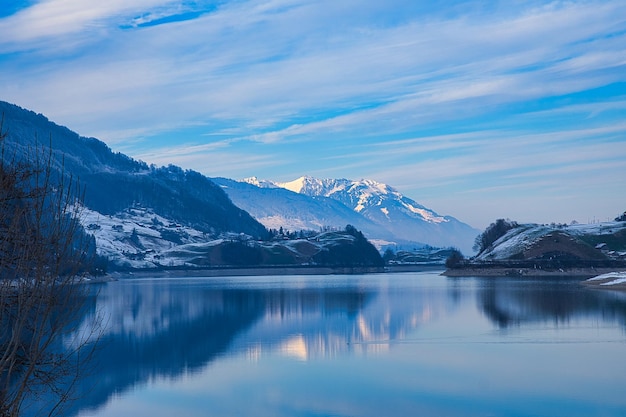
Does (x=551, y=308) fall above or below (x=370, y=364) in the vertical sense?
above

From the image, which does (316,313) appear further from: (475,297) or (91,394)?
(91,394)

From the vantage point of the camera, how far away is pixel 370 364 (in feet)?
168

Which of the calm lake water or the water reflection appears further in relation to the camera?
the water reflection

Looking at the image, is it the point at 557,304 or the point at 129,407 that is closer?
the point at 129,407

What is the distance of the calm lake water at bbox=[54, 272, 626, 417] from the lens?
126 ft

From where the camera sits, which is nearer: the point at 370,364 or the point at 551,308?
the point at 370,364

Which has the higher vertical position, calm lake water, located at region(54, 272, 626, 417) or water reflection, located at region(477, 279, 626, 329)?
water reflection, located at region(477, 279, 626, 329)

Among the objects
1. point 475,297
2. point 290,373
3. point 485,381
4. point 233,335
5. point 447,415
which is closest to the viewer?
point 447,415

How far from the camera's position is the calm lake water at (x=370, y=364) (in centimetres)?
3841

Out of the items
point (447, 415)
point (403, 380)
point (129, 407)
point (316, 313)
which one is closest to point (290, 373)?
point (403, 380)

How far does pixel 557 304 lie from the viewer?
9388cm

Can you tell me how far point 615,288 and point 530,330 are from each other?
70282mm

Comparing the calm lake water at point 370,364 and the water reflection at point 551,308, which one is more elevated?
the water reflection at point 551,308

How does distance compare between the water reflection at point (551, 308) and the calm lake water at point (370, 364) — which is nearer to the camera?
the calm lake water at point (370, 364)
